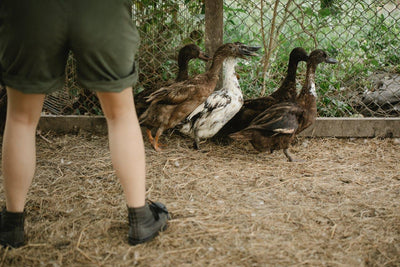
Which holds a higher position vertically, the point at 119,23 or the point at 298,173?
the point at 119,23

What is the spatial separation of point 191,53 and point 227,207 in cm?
214

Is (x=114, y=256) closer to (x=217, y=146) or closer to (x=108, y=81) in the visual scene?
(x=108, y=81)

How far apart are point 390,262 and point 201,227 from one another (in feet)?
3.82

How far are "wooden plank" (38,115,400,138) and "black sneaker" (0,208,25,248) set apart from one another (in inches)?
95.9

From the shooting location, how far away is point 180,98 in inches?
164

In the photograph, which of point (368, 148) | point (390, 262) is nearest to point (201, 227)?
point (390, 262)

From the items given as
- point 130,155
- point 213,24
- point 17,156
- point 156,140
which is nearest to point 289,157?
point 156,140

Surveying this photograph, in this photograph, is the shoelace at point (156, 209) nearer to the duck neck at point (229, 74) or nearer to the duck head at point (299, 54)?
the duck neck at point (229, 74)

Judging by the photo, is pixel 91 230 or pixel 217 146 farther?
pixel 217 146

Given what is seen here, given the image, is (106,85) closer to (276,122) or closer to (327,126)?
(276,122)

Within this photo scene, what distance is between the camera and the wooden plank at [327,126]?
4.54 meters

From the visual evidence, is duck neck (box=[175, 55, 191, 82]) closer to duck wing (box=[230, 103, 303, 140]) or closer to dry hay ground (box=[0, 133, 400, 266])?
dry hay ground (box=[0, 133, 400, 266])

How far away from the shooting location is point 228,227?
260 centimetres

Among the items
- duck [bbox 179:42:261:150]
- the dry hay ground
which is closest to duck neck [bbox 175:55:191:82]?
duck [bbox 179:42:261:150]
